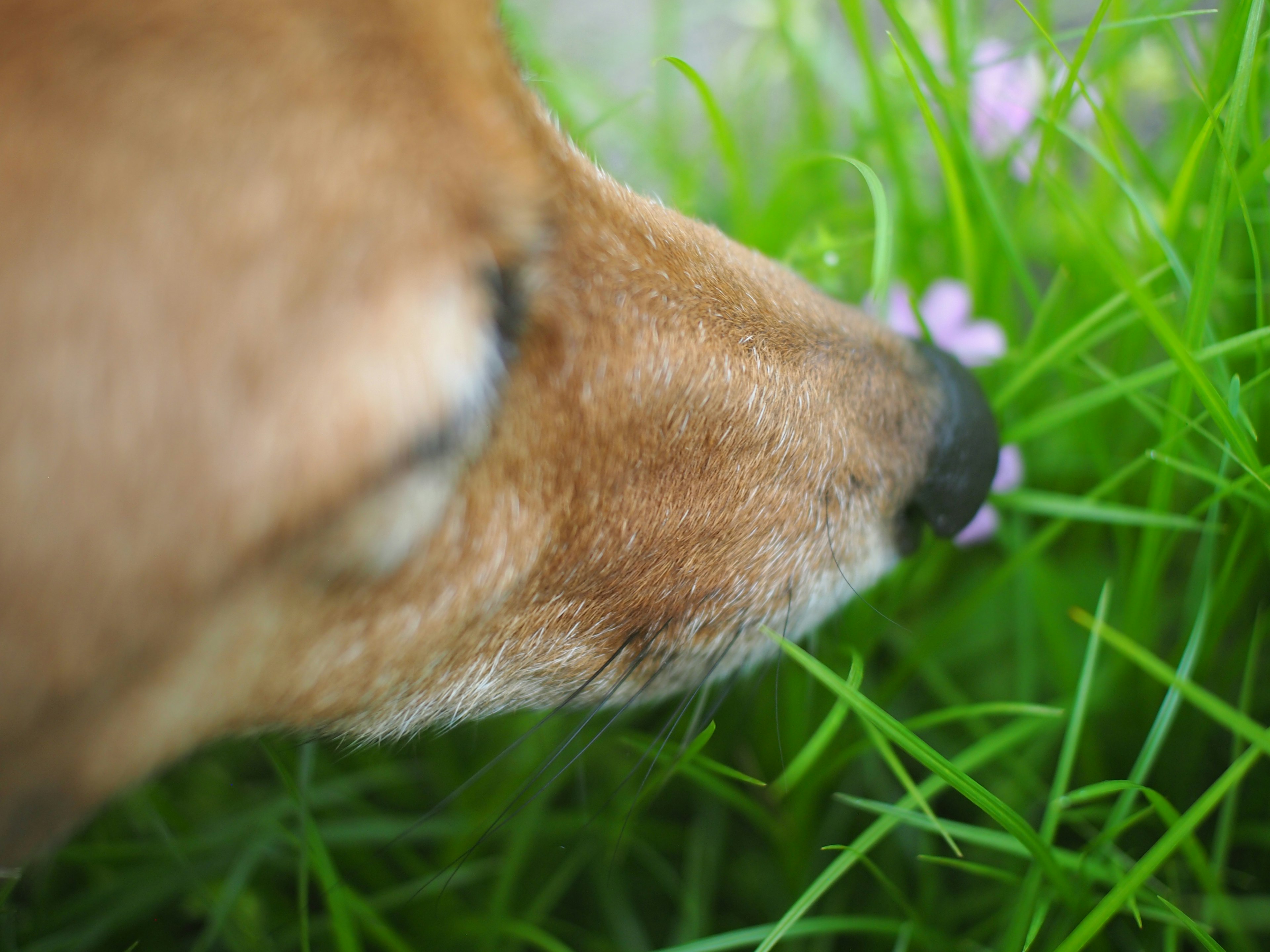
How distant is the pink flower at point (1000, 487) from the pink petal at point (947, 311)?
25 cm

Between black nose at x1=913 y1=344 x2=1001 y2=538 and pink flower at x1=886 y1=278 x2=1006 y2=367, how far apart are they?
30 cm

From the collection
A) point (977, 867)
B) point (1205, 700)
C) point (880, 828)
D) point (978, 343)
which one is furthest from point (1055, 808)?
point (978, 343)

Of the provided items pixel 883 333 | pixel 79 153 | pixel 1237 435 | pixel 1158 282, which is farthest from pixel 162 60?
pixel 1158 282

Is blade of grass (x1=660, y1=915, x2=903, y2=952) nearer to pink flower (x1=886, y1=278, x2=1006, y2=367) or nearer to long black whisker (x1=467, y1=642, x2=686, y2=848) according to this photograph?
long black whisker (x1=467, y1=642, x2=686, y2=848)

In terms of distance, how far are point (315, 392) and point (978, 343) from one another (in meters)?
1.35

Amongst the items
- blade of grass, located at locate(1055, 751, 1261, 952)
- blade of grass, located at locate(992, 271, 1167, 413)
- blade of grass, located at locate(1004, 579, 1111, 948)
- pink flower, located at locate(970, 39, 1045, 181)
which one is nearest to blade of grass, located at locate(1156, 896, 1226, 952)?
blade of grass, located at locate(1055, 751, 1261, 952)

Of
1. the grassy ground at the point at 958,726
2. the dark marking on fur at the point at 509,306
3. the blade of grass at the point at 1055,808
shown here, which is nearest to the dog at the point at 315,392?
the dark marking on fur at the point at 509,306

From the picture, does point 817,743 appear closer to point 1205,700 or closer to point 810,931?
point 810,931

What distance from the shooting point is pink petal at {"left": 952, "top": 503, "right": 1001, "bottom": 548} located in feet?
4.92

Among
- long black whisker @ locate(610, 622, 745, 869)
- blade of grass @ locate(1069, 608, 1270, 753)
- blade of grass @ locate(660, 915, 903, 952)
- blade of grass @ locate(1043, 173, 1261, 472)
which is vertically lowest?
blade of grass @ locate(660, 915, 903, 952)

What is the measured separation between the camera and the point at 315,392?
71 cm

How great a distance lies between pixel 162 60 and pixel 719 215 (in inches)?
68.9

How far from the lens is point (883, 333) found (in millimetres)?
1360

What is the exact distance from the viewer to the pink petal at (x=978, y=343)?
1.63 m
